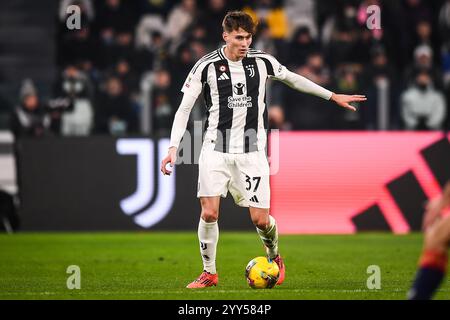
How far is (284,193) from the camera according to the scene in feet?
52.2

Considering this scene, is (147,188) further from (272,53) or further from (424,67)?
(424,67)

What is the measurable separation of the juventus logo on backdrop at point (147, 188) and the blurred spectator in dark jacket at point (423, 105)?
3870 millimetres

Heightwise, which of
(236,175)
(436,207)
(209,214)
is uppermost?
(436,207)

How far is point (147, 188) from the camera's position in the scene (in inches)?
617

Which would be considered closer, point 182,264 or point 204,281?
point 204,281

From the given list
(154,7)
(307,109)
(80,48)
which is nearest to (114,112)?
(80,48)

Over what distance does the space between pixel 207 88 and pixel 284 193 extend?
683 centimetres

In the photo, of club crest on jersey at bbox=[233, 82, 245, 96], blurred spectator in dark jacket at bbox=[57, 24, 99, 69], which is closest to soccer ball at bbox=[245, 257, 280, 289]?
club crest on jersey at bbox=[233, 82, 245, 96]

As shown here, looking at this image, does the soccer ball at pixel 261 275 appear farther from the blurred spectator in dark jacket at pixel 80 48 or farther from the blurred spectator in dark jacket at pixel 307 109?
the blurred spectator in dark jacket at pixel 80 48

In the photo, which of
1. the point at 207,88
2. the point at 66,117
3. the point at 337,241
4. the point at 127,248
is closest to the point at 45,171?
the point at 66,117

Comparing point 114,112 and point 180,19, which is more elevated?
point 180,19

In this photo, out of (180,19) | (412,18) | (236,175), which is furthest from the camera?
(180,19)

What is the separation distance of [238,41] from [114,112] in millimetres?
7970

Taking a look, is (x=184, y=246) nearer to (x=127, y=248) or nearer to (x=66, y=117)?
(x=127, y=248)
